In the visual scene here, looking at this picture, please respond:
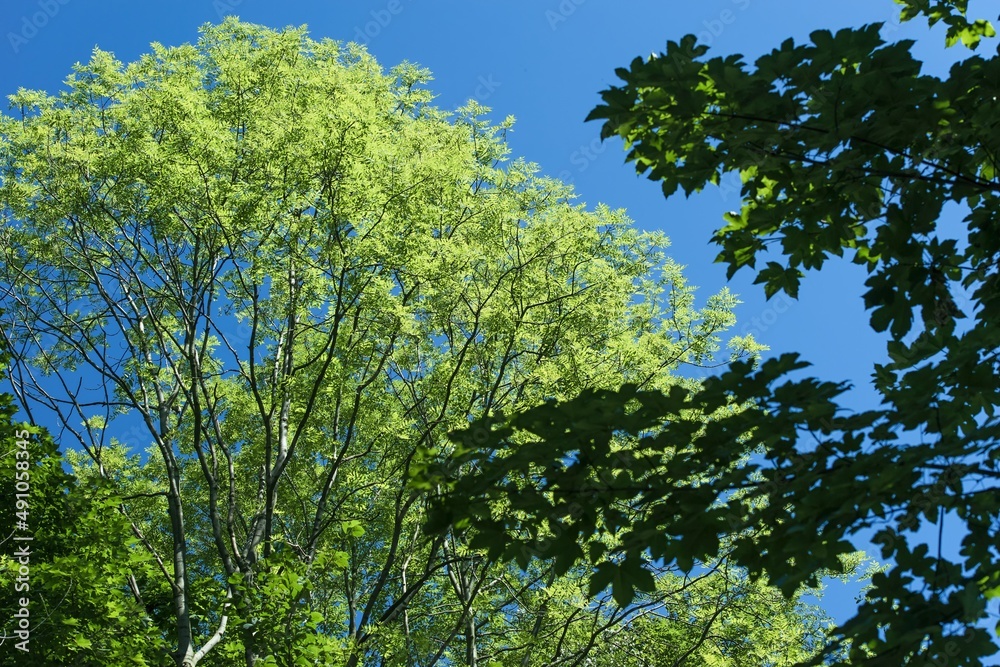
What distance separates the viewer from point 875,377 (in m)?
4.29

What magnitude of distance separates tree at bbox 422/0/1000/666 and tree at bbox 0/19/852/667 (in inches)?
257

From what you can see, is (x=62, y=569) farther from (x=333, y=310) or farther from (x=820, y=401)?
(x=820, y=401)

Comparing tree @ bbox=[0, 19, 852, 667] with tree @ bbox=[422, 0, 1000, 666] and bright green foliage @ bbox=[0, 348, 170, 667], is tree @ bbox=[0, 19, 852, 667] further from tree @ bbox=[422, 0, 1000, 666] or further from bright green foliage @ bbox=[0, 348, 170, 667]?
tree @ bbox=[422, 0, 1000, 666]

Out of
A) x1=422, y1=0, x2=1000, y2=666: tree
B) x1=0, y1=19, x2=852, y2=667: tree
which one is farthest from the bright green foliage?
x1=422, y1=0, x2=1000, y2=666: tree

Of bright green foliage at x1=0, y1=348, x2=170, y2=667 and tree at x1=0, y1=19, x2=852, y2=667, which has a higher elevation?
tree at x1=0, y1=19, x2=852, y2=667

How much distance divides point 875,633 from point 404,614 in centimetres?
1081

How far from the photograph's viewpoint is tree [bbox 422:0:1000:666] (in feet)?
10.3

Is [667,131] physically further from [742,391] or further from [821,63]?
[742,391]

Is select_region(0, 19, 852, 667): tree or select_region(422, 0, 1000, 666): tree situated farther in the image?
select_region(0, 19, 852, 667): tree

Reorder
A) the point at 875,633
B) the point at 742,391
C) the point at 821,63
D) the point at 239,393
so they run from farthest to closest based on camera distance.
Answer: the point at 239,393
the point at 821,63
the point at 742,391
the point at 875,633

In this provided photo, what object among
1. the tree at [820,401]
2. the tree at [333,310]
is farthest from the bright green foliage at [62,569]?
the tree at [820,401]

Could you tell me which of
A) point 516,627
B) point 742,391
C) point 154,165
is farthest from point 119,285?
point 742,391

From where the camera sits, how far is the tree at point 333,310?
11.2m

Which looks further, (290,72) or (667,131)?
(290,72)
